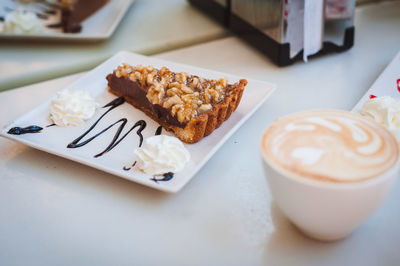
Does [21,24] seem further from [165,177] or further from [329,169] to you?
[329,169]

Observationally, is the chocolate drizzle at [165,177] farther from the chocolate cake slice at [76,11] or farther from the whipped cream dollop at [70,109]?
the chocolate cake slice at [76,11]

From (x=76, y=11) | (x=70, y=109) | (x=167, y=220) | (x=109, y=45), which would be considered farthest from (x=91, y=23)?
(x=167, y=220)

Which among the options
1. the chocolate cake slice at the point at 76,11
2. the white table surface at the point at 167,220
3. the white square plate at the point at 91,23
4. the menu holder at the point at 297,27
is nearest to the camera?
the white table surface at the point at 167,220

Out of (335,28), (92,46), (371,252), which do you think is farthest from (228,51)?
(371,252)

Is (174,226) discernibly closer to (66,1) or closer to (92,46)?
(92,46)

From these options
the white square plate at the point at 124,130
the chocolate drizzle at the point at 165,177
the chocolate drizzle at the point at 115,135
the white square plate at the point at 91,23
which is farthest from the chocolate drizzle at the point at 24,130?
the white square plate at the point at 91,23
